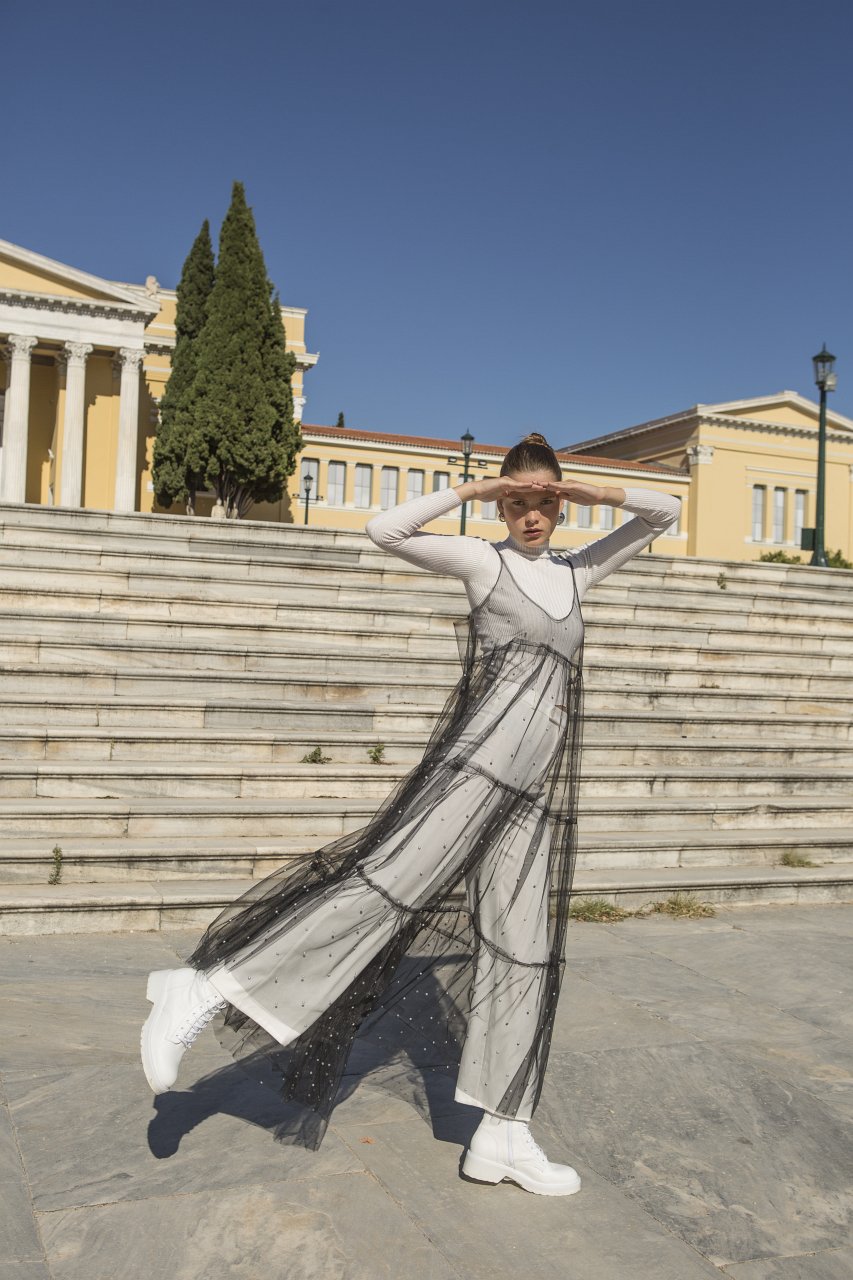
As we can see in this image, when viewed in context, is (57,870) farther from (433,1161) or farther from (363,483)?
(363,483)

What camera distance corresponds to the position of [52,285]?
139 ft

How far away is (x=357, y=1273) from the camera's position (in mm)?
2582

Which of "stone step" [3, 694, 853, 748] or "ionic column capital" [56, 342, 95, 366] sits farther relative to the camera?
"ionic column capital" [56, 342, 95, 366]

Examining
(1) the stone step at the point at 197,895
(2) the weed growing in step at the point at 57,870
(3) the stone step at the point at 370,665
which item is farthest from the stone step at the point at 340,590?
(1) the stone step at the point at 197,895

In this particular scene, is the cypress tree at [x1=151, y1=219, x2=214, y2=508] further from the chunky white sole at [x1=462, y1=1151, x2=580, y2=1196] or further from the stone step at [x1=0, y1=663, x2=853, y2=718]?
the chunky white sole at [x1=462, y1=1151, x2=580, y2=1196]

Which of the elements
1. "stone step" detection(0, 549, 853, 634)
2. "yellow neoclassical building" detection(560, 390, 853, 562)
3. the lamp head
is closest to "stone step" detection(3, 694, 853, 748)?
"stone step" detection(0, 549, 853, 634)

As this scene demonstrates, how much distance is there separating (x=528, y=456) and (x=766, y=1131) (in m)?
2.23

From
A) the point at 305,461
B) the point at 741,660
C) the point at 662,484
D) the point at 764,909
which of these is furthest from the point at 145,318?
the point at 764,909

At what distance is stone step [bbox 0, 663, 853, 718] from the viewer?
7.89 metres

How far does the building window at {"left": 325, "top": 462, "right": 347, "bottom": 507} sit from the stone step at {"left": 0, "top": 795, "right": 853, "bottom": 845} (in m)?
42.5

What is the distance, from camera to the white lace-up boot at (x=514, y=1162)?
119 inches

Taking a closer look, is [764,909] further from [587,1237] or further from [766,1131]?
[587,1237]

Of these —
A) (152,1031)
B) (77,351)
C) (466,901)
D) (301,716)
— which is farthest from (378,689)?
(77,351)

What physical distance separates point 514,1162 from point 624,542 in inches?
71.0
